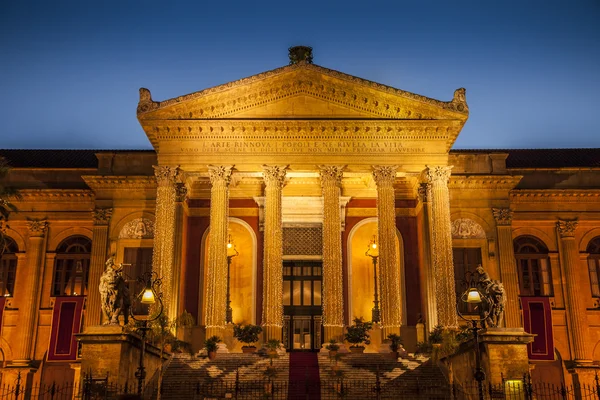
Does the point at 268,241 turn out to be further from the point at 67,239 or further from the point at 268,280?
the point at 67,239

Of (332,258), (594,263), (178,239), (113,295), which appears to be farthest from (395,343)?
(594,263)

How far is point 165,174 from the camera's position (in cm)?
3122

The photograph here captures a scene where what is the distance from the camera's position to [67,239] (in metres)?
36.7

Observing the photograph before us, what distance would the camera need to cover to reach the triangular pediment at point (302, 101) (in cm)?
3095

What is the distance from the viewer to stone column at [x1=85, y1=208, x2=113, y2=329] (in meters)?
33.5

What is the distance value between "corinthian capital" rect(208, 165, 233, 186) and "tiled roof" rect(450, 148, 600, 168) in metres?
17.8

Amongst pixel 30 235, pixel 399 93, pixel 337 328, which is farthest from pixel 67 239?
pixel 399 93

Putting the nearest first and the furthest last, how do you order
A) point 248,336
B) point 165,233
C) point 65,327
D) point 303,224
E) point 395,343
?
point 395,343 → point 248,336 → point 165,233 → point 65,327 → point 303,224

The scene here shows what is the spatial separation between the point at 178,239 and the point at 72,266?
7.64 metres

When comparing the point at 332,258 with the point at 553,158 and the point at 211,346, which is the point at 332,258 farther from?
the point at 553,158

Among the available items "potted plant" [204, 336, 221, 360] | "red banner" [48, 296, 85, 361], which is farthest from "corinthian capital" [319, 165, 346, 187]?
"red banner" [48, 296, 85, 361]

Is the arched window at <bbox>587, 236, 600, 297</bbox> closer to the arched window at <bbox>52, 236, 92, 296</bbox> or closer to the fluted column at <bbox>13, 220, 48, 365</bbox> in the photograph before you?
the arched window at <bbox>52, 236, 92, 296</bbox>

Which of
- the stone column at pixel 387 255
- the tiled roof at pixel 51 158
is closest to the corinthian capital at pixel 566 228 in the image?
the stone column at pixel 387 255

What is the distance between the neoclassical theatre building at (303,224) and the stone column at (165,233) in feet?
0.28
